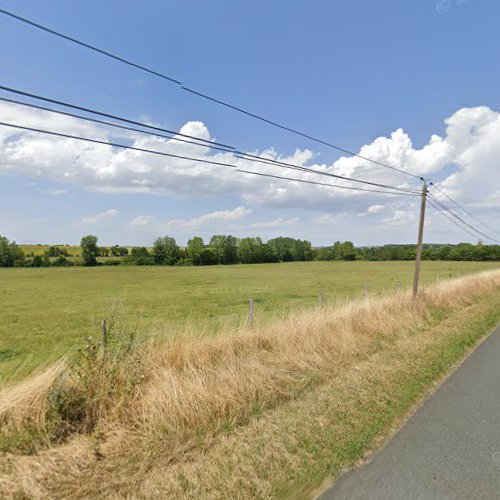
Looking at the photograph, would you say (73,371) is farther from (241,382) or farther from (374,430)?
(374,430)

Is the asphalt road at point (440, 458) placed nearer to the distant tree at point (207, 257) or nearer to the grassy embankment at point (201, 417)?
the grassy embankment at point (201, 417)

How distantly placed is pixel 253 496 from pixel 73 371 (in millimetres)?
2956

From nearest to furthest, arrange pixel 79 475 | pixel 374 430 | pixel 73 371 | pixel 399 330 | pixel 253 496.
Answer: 1. pixel 253 496
2. pixel 79 475
3. pixel 374 430
4. pixel 73 371
5. pixel 399 330

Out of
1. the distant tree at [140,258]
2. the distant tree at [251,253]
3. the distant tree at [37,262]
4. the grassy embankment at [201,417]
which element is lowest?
the distant tree at [37,262]

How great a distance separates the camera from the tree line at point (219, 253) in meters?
108

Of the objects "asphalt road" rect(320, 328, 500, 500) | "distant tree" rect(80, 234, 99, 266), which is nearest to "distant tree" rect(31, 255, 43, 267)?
"distant tree" rect(80, 234, 99, 266)

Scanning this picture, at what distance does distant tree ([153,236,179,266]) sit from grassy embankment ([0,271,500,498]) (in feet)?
385

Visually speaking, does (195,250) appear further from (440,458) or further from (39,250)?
(440,458)

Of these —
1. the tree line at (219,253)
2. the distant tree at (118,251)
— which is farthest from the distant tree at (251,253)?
the distant tree at (118,251)

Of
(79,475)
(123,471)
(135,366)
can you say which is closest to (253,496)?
(123,471)

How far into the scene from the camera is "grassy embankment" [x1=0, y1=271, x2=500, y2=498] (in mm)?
3156

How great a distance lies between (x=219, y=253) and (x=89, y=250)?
46911 mm

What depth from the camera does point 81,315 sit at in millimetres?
19594

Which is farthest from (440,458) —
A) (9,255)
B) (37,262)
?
(9,255)
